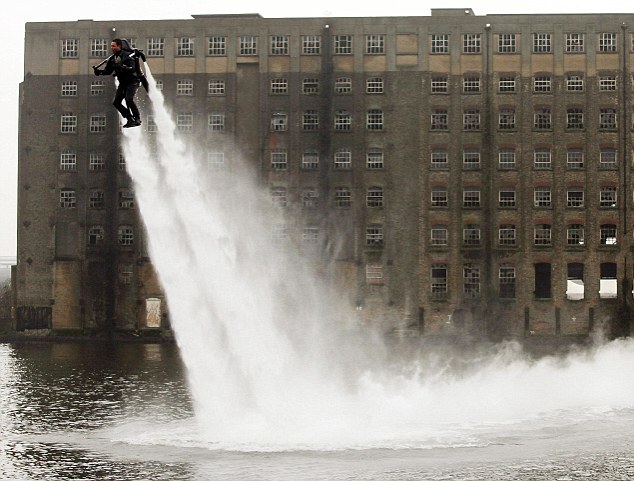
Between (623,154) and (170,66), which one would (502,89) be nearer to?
(623,154)

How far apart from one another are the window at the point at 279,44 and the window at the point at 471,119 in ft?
57.5

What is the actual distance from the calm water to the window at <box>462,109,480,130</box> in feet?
142

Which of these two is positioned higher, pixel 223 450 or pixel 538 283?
pixel 538 283

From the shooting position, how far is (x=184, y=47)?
103 metres

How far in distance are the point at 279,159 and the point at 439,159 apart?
47.9 feet

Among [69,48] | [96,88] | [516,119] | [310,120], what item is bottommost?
[516,119]

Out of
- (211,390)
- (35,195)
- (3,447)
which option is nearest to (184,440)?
(211,390)

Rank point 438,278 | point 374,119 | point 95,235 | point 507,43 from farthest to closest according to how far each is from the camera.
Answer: point 95,235, point 374,119, point 507,43, point 438,278

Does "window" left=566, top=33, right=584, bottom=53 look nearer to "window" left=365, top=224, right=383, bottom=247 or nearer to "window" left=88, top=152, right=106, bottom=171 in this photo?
"window" left=365, top=224, right=383, bottom=247

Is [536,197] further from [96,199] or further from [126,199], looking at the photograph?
[96,199]

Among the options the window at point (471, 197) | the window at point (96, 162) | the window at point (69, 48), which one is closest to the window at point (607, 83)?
the window at point (471, 197)

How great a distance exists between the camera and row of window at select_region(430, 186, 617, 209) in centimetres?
9825

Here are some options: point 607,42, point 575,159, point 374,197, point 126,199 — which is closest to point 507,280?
point 575,159

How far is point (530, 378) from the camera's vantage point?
227ft
